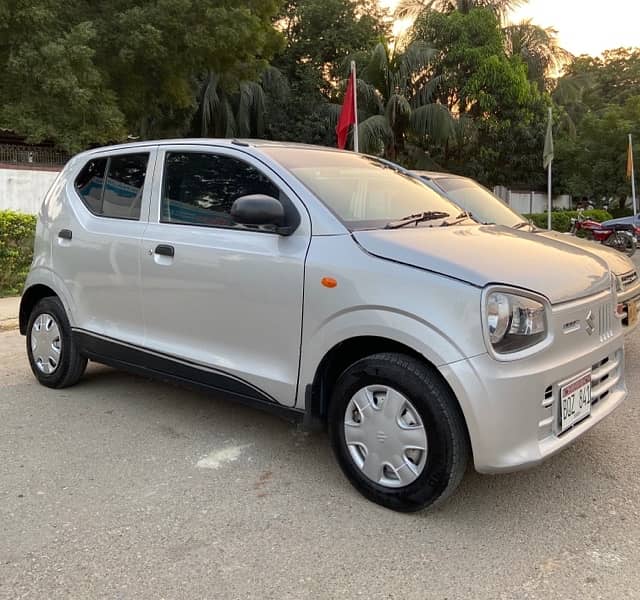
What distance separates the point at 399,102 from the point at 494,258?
19.4 metres

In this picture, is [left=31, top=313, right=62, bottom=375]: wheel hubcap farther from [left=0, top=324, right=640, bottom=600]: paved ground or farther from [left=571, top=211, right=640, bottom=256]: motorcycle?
[left=571, top=211, right=640, bottom=256]: motorcycle

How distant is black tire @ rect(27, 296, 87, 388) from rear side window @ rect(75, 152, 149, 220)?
82cm

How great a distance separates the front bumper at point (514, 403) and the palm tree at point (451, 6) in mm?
24455

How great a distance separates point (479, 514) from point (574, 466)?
82 centimetres

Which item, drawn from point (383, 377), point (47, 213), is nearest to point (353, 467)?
point (383, 377)

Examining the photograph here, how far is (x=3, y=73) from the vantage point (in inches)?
596

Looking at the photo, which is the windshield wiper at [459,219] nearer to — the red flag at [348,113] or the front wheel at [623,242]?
the red flag at [348,113]

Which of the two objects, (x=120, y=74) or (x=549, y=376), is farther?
(x=120, y=74)

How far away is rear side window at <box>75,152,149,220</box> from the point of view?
14.3ft

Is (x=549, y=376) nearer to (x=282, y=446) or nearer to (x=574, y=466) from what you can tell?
(x=574, y=466)

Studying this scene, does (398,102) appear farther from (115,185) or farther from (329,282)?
(329,282)

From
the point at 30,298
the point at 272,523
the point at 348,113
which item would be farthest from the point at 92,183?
the point at 348,113

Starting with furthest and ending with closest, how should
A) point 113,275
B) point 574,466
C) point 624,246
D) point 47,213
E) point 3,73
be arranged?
point 624,246
point 3,73
point 47,213
point 113,275
point 574,466

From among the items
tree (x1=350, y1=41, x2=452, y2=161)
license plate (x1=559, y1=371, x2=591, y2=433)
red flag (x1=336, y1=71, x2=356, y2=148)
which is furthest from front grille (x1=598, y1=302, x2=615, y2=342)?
tree (x1=350, y1=41, x2=452, y2=161)
